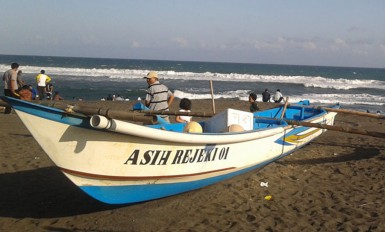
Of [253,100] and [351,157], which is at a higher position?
[253,100]

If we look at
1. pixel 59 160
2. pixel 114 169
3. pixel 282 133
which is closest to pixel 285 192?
pixel 282 133

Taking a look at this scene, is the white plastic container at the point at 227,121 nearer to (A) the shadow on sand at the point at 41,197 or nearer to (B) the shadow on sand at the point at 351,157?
(B) the shadow on sand at the point at 351,157

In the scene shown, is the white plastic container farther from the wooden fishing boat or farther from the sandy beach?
the sandy beach

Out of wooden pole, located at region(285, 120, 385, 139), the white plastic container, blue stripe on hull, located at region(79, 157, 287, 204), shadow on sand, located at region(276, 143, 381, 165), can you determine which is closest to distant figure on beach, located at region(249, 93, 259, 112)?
shadow on sand, located at region(276, 143, 381, 165)

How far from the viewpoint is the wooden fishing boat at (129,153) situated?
3887 millimetres

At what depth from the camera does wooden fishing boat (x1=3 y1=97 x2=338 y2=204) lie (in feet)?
12.8

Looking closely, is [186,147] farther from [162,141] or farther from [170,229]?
[170,229]

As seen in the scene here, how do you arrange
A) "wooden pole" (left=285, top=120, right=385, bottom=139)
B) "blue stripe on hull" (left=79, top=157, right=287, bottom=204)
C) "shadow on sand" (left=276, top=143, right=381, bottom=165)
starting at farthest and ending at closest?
"shadow on sand" (left=276, top=143, right=381, bottom=165) < "wooden pole" (left=285, top=120, right=385, bottom=139) < "blue stripe on hull" (left=79, top=157, right=287, bottom=204)

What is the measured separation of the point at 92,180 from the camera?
4.24m

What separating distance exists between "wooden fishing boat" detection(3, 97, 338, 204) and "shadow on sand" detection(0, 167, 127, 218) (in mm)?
710

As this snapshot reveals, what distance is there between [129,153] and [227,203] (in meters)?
1.80

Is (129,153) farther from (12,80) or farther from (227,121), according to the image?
(12,80)

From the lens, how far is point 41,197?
541 centimetres

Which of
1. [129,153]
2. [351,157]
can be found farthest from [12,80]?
[351,157]
